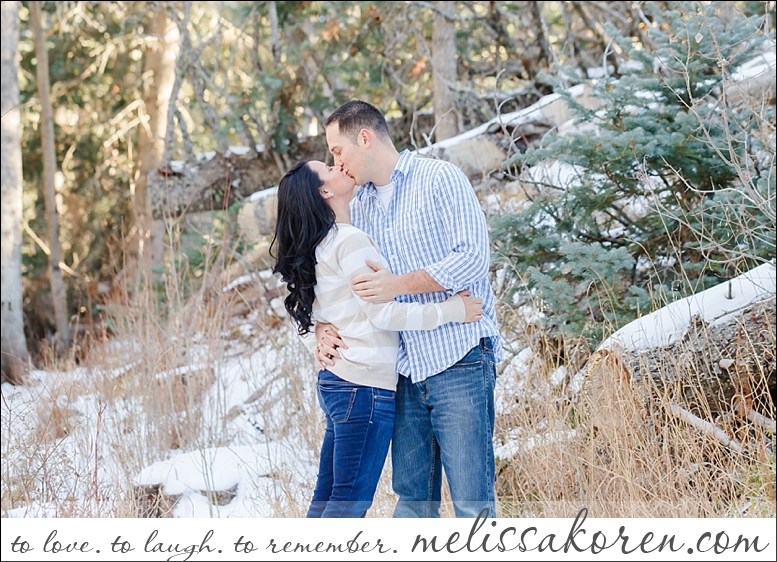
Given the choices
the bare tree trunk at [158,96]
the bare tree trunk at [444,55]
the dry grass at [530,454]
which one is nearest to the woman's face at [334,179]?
the dry grass at [530,454]

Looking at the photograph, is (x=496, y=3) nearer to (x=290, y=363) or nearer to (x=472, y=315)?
(x=290, y=363)

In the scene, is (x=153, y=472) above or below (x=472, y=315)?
below

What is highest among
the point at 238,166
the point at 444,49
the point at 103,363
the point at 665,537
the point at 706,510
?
the point at 444,49

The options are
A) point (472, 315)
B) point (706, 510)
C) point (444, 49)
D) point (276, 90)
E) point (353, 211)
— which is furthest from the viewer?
point (276, 90)

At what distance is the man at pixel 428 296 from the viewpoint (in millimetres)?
2793

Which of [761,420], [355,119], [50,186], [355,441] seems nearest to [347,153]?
[355,119]

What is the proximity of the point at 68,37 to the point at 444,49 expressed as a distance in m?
9.60

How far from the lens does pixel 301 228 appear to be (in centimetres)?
282

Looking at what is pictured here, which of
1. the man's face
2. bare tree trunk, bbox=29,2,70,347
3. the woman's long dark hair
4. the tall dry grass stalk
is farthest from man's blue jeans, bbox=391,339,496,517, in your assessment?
bare tree trunk, bbox=29,2,70,347

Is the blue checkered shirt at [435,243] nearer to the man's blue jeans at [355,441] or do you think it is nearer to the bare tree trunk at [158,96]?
the man's blue jeans at [355,441]

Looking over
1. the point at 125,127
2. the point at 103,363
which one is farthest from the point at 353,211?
the point at 125,127

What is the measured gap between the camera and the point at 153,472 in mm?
5227

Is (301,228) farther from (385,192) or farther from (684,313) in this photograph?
(684,313)

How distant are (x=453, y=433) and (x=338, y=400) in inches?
16.9
